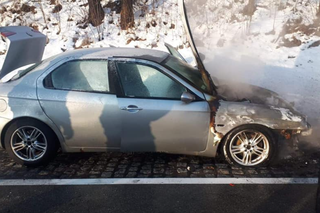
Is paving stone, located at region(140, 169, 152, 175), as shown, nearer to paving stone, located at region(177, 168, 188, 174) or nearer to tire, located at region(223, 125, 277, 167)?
paving stone, located at region(177, 168, 188, 174)

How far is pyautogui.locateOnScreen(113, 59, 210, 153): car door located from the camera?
3945mm

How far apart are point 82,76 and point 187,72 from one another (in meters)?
1.46

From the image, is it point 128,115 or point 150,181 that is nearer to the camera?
point 150,181

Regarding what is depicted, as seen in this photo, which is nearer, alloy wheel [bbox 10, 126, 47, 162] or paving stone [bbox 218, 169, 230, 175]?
paving stone [bbox 218, 169, 230, 175]

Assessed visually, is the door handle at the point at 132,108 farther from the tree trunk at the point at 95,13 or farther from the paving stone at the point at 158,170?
the tree trunk at the point at 95,13

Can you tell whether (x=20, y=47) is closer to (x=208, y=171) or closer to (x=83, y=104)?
(x=83, y=104)

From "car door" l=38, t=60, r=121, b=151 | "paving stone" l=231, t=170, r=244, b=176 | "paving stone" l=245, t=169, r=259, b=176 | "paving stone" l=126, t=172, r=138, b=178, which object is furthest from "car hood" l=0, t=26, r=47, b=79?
"paving stone" l=245, t=169, r=259, b=176

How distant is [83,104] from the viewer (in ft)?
13.1

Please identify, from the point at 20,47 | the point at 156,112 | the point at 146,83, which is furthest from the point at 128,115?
the point at 20,47

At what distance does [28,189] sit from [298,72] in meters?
6.96

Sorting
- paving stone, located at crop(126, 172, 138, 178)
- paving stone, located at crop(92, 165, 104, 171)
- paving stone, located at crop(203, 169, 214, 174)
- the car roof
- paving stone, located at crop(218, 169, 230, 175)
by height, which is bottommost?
paving stone, located at crop(92, 165, 104, 171)

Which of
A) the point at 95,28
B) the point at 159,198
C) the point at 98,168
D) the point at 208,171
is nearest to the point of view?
the point at 159,198

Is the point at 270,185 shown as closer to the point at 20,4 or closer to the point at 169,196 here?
the point at 169,196

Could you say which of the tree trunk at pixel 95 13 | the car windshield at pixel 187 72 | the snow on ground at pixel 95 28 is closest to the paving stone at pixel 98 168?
the car windshield at pixel 187 72
